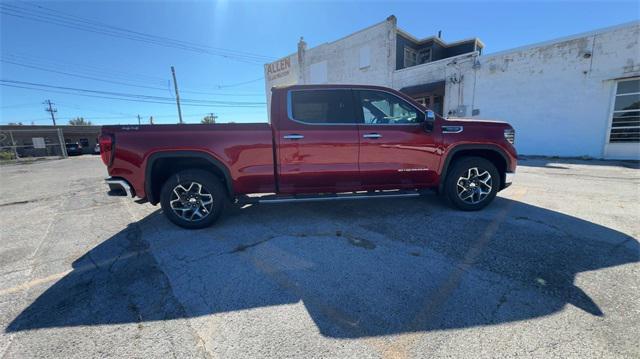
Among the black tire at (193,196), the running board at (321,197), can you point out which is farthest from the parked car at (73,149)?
the running board at (321,197)

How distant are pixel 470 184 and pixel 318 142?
2509mm

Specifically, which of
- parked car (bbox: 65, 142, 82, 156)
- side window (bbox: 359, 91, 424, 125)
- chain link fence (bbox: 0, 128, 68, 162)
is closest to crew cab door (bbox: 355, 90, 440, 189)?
side window (bbox: 359, 91, 424, 125)

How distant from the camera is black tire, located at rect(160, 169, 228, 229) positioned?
380cm

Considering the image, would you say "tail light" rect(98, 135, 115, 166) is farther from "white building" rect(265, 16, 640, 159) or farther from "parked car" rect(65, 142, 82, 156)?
"parked car" rect(65, 142, 82, 156)

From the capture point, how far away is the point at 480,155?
14.4 feet

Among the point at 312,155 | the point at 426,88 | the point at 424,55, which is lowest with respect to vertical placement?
the point at 312,155

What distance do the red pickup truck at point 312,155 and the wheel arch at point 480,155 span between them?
0.02m

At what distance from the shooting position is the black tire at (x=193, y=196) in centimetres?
380

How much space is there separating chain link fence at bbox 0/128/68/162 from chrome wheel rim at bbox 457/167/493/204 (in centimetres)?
2539

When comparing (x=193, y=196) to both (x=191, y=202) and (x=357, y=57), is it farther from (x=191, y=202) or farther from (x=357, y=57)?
(x=357, y=57)

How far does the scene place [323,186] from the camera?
406 cm

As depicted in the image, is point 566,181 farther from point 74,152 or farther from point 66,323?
point 74,152

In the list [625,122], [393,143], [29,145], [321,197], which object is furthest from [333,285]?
[29,145]

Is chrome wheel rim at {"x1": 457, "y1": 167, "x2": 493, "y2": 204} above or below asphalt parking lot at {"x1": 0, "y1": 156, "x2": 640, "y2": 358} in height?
above
